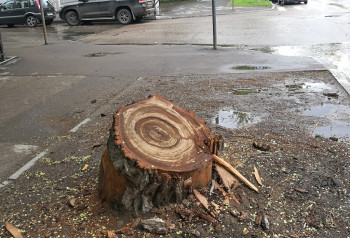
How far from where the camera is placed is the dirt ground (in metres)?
3.34

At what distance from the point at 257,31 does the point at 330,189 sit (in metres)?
13.3

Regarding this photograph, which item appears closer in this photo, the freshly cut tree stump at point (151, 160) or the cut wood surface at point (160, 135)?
the freshly cut tree stump at point (151, 160)

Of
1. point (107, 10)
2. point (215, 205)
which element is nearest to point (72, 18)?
point (107, 10)

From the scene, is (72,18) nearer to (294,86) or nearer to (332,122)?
(294,86)

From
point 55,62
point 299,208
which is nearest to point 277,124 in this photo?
point 299,208

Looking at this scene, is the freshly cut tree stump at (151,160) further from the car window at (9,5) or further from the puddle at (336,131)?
the car window at (9,5)

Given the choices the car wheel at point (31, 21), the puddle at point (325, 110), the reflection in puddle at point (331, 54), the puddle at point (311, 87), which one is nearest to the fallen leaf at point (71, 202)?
the puddle at point (325, 110)

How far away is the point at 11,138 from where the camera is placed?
227 inches

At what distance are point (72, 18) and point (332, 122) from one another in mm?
19755

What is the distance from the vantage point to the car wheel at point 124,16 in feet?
71.3

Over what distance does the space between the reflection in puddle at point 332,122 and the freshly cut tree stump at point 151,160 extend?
2248 mm

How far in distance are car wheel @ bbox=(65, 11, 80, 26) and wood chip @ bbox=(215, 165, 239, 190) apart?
2073 cm

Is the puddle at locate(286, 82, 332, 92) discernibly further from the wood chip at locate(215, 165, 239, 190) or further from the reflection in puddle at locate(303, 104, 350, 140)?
the wood chip at locate(215, 165, 239, 190)

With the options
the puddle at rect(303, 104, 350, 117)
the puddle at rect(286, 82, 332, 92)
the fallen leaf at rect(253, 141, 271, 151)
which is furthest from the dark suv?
the fallen leaf at rect(253, 141, 271, 151)
